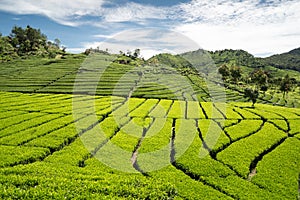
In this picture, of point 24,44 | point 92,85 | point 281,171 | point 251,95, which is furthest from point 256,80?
point 24,44

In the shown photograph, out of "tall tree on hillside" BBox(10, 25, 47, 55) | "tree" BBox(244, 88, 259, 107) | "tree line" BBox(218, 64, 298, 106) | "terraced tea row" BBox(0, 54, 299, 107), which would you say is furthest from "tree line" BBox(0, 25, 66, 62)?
"tree" BBox(244, 88, 259, 107)

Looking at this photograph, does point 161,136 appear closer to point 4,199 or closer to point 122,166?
point 122,166

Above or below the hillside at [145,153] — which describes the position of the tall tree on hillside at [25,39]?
above

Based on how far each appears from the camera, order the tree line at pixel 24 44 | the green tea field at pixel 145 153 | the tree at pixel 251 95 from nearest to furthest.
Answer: the green tea field at pixel 145 153, the tree at pixel 251 95, the tree line at pixel 24 44

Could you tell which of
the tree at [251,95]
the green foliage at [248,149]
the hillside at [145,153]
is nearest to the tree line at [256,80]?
the tree at [251,95]

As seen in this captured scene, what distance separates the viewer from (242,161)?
60.0 ft

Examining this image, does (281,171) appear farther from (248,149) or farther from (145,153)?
(145,153)

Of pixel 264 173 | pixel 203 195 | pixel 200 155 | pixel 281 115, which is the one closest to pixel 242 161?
pixel 264 173

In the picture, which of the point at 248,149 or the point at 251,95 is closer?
the point at 248,149

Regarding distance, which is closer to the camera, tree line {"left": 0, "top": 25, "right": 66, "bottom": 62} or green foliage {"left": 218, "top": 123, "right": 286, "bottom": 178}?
green foliage {"left": 218, "top": 123, "right": 286, "bottom": 178}

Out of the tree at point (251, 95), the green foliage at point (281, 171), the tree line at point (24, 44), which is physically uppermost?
the tree line at point (24, 44)

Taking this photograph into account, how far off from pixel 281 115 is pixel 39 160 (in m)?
30.9

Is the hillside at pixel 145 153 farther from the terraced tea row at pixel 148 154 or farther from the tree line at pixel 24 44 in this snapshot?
the tree line at pixel 24 44

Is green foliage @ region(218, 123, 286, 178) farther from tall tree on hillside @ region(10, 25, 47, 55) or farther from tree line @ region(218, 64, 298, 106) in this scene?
tall tree on hillside @ region(10, 25, 47, 55)
